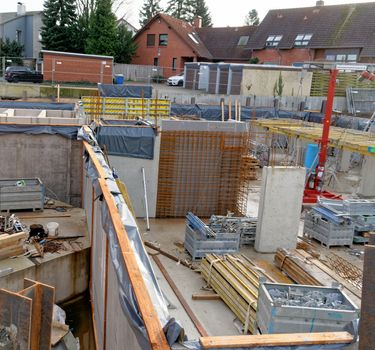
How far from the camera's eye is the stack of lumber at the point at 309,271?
9945 mm

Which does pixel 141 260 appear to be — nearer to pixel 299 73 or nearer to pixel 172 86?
pixel 299 73

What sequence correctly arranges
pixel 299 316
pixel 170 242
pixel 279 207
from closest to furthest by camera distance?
pixel 299 316 → pixel 279 207 → pixel 170 242

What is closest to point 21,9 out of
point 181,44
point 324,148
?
Result: point 181,44

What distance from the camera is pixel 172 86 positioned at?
4231cm

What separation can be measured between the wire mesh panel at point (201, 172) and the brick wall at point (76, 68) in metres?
21.2

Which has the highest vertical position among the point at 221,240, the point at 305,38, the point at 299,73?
the point at 305,38

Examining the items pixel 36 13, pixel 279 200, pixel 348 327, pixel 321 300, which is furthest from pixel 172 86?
pixel 348 327

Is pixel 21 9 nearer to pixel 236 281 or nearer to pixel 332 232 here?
pixel 332 232

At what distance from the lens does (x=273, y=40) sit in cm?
4512

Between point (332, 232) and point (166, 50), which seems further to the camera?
point (166, 50)

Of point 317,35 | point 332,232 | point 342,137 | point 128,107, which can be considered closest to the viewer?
point 332,232

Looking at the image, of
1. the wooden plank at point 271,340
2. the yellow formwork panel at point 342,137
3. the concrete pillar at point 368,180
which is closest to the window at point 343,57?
the yellow formwork panel at point 342,137

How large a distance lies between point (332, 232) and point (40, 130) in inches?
350

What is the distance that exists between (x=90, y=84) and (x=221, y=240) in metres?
26.5
